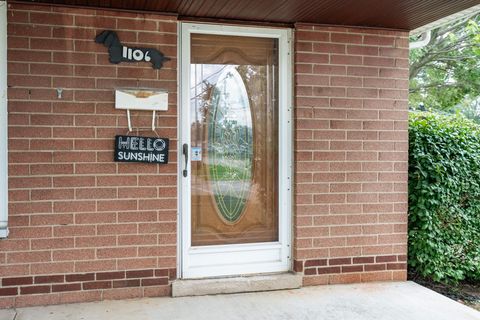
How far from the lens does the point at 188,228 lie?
402 centimetres

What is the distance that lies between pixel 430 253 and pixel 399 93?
157 centimetres

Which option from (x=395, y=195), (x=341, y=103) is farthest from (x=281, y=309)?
(x=341, y=103)

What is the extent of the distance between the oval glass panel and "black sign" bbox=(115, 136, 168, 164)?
48 centimetres

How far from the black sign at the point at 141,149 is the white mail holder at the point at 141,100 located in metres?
0.10

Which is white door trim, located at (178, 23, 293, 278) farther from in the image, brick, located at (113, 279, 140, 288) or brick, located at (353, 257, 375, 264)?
brick, located at (353, 257, 375, 264)

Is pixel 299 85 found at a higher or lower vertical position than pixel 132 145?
higher

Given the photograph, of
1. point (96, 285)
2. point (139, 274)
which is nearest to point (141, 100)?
point (139, 274)

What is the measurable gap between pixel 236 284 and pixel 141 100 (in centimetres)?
175

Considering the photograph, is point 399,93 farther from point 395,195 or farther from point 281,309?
point 281,309

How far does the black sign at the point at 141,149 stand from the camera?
375cm

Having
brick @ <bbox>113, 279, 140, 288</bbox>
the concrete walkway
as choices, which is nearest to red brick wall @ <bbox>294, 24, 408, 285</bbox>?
the concrete walkway

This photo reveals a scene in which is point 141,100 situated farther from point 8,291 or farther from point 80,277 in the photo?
point 8,291

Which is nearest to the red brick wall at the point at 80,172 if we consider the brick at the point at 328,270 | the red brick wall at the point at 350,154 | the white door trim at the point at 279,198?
the white door trim at the point at 279,198

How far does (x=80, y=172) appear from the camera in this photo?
3709 millimetres
